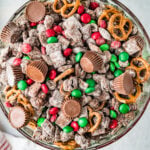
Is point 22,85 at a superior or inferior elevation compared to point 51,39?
inferior

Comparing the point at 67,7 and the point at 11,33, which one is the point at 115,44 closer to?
the point at 67,7

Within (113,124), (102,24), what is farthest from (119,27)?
(113,124)

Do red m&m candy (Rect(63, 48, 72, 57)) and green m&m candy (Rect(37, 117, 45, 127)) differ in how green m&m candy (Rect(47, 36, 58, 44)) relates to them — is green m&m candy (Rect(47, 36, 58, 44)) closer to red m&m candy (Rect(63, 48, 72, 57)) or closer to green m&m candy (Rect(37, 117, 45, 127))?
red m&m candy (Rect(63, 48, 72, 57))

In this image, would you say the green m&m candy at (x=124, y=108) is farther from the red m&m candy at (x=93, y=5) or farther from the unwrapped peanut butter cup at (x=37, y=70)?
the red m&m candy at (x=93, y=5)

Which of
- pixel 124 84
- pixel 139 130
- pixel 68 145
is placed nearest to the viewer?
pixel 124 84

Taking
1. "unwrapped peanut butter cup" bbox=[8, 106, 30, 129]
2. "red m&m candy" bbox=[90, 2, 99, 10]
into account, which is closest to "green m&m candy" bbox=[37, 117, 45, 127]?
"unwrapped peanut butter cup" bbox=[8, 106, 30, 129]

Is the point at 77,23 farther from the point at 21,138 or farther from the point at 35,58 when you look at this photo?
the point at 21,138
